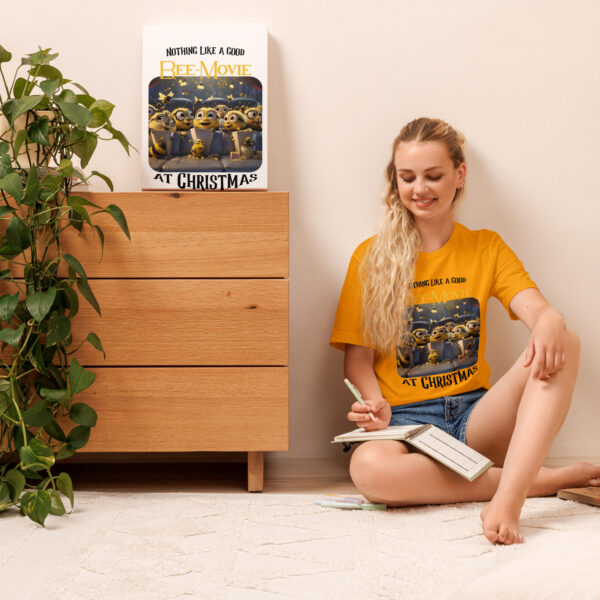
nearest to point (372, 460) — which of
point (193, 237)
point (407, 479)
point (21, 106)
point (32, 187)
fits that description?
point (407, 479)

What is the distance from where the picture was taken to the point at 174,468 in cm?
174

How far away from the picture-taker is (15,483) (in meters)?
1.34

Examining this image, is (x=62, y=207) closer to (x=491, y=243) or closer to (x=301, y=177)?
(x=301, y=177)

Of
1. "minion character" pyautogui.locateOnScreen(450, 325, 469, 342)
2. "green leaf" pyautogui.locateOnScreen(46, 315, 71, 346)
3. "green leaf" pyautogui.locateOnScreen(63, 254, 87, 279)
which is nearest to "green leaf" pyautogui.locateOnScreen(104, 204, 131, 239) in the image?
"green leaf" pyautogui.locateOnScreen(63, 254, 87, 279)

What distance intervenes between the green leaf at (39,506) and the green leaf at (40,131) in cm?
65

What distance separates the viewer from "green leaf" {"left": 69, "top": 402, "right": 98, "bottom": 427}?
1.41 m

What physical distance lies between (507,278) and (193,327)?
70cm

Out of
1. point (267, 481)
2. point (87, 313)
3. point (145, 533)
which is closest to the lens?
point (145, 533)

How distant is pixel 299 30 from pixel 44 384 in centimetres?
103

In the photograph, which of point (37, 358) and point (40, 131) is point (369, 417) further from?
point (40, 131)

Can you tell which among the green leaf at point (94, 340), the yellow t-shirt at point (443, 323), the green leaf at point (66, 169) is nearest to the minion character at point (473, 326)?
the yellow t-shirt at point (443, 323)

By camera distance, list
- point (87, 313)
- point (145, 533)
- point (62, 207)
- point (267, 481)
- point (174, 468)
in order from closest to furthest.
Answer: point (145, 533), point (62, 207), point (87, 313), point (267, 481), point (174, 468)

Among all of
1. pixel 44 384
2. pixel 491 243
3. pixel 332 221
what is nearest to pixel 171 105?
pixel 332 221

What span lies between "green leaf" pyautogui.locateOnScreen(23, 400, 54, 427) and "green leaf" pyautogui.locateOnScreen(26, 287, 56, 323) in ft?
0.56
